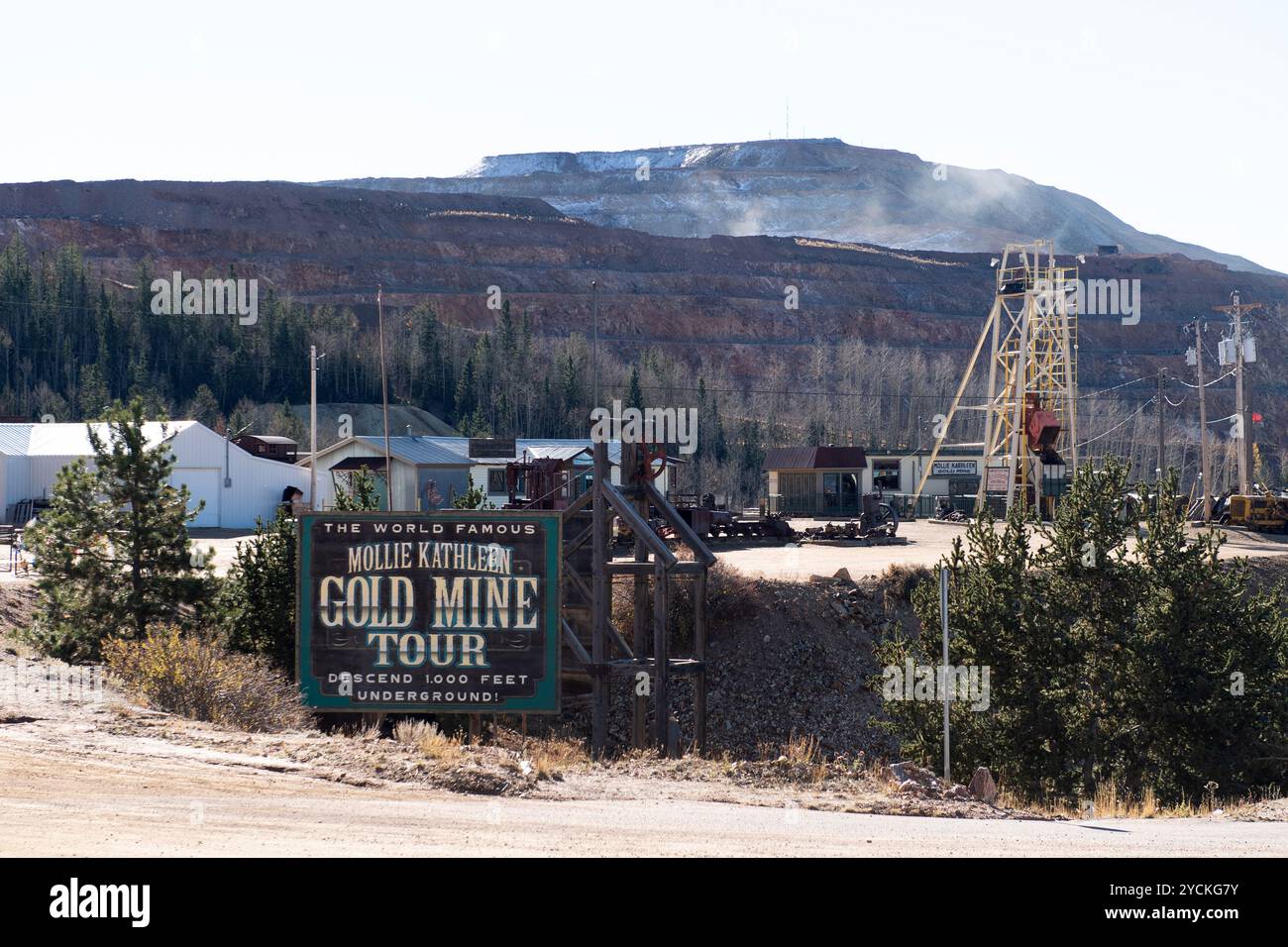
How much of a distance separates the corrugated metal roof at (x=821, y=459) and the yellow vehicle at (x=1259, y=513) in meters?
17.0

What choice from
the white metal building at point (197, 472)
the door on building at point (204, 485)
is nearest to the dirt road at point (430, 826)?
the door on building at point (204, 485)

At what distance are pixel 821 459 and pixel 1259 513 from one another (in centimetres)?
1919

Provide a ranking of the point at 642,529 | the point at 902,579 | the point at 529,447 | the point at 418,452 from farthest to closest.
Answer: the point at 529,447, the point at 418,452, the point at 902,579, the point at 642,529

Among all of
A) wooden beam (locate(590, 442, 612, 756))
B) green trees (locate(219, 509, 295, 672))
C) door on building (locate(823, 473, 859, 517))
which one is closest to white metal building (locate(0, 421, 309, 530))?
door on building (locate(823, 473, 859, 517))

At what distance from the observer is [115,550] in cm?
2447

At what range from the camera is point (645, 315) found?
157 metres

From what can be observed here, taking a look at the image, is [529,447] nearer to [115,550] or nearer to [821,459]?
[821,459]

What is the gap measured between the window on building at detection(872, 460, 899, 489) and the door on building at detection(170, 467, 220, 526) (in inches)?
1228

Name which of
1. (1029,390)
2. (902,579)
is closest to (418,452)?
(902,579)

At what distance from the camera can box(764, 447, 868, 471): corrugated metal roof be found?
63.6m

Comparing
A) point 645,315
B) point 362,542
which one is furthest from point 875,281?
point 362,542

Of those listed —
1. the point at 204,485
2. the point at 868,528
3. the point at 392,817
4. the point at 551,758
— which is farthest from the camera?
the point at 204,485

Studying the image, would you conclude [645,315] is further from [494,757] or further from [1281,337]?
[494,757]

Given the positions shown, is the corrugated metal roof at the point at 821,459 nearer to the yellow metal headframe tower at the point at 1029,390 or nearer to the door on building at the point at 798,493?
the door on building at the point at 798,493
